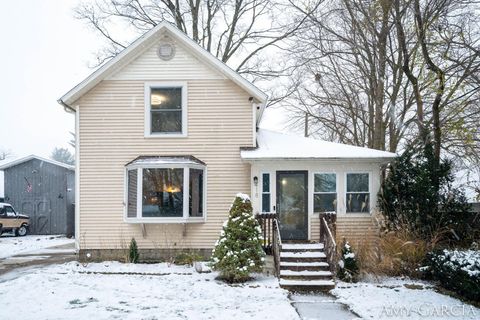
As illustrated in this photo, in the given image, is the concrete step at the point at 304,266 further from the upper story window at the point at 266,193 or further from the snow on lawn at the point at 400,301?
the upper story window at the point at 266,193

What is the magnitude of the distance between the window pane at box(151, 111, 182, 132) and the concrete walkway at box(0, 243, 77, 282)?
505 centimetres

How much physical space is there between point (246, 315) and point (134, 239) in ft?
20.2

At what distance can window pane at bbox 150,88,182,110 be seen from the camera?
520 inches

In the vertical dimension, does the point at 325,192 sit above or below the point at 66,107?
below

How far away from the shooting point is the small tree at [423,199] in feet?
36.4

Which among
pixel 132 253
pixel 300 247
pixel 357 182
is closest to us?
pixel 300 247

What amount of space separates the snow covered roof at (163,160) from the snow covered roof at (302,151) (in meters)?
1.52

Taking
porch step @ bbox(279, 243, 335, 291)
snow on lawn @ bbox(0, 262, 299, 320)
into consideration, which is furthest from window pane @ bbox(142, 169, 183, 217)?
porch step @ bbox(279, 243, 335, 291)

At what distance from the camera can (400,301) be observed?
8469mm

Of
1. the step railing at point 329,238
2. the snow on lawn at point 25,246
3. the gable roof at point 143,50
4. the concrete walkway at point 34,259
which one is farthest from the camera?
the snow on lawn at point 25,246

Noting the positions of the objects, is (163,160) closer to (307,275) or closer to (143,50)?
(143,50)

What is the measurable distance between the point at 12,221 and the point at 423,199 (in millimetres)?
19857

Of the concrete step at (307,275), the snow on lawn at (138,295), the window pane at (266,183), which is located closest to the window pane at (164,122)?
the window pane at (266,183)

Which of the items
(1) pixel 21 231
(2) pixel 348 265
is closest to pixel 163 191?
(2) pixel 348 265
